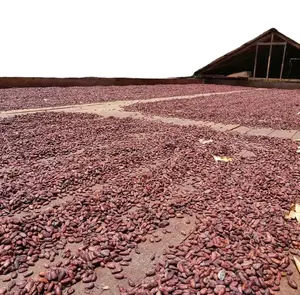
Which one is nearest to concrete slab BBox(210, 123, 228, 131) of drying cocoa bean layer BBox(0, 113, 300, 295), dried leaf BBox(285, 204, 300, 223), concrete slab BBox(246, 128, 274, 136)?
concrete slab BBox(246, 128, 274, 136)

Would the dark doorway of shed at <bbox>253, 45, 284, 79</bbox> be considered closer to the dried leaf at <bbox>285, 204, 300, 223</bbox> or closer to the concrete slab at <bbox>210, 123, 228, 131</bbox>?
the concrete slab at <bbox>210, 123, 228, 131</bbox>

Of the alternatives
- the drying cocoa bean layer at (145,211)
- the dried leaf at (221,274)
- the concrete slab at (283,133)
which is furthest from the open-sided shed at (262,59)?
the dried leaf at (221,274)

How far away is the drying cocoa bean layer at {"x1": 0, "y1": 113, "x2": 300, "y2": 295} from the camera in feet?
5.15

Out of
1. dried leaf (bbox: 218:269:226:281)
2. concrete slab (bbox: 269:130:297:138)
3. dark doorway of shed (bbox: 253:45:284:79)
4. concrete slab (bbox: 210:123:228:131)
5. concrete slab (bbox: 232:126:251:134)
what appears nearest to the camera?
dried leaf (bbox: 218:269:226:281)

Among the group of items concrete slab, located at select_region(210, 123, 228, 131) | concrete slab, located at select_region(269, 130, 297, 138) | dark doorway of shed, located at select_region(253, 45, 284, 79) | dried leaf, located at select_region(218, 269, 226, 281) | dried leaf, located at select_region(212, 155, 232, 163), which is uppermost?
dark doorway of shed, located at select_region(253, 45, 284, 79)

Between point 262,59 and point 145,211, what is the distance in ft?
77.0

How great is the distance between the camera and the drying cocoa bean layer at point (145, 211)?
5.15 ft

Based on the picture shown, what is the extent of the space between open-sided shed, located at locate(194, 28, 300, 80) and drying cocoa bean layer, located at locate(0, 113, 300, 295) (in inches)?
660

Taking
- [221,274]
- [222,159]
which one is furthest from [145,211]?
[222,159]

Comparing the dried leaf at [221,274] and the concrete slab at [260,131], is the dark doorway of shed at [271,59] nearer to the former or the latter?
the concrete slab at [260,131]

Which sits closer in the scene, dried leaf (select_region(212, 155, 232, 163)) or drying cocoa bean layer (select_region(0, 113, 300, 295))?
drying cocoa bean layer (select_region(0, 113, 300, 295))

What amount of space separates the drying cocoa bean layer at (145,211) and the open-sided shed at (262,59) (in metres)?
16.8

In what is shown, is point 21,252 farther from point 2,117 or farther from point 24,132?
point 2,117

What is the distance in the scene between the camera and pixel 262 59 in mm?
22719
